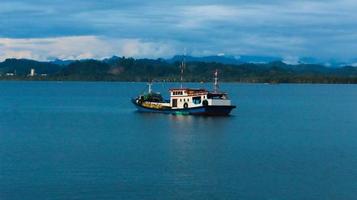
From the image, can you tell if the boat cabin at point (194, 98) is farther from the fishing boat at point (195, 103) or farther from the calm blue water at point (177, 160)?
the calm blue water at point (177, 160)

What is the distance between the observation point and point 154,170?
141ft

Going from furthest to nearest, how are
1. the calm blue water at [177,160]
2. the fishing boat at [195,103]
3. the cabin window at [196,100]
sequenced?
1. the cabin window at [196,100]
2. the fishing boat at [195,103]
3. the calm blue water at [177,160]

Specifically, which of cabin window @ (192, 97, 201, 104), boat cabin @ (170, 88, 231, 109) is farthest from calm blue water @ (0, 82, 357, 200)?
cabin window @ (192, 97, 201, 104)

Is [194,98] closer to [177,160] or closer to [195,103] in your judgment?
[195,103]

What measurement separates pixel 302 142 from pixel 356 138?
631 centimetres

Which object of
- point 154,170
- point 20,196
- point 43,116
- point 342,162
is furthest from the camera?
point 43,116

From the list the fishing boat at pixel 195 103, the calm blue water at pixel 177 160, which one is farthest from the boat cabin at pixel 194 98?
the calm blue water at pixel 177 160

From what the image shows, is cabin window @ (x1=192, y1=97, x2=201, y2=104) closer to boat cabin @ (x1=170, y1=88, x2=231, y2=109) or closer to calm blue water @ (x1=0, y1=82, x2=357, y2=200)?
boat cabin @ (x1=170, y1=88, x2=231, y2=109)

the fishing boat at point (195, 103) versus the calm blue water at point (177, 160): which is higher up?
the fishing boat at point (195, 103)

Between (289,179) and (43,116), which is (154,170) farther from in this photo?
(43,116)

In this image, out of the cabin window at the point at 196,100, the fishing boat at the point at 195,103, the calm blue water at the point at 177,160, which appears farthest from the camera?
the cabin window at the point at 196,100

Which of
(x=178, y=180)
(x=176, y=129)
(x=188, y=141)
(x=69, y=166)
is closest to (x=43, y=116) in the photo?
(x=176, y=129)

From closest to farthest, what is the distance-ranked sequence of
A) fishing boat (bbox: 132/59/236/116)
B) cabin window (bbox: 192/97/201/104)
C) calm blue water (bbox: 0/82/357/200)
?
calm blue water (bbox: 0/82/357/200)
fishing boat (bbox: 132/59/236/116)
cabin window (bbox: 192/97/201/104)

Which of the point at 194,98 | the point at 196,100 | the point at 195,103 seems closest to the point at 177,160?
the point at 195,103
